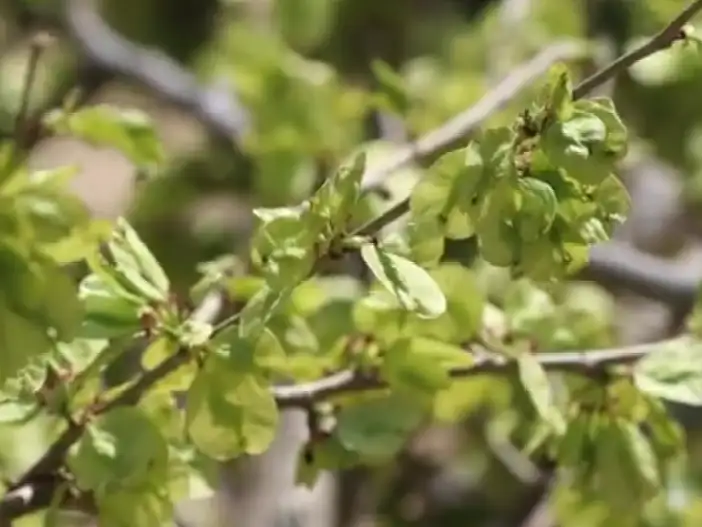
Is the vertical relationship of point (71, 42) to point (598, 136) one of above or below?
below

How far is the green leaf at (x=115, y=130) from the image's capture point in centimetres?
40

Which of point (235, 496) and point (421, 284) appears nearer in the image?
point (421, 284)

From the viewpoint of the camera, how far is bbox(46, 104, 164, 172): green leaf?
0.40 metres

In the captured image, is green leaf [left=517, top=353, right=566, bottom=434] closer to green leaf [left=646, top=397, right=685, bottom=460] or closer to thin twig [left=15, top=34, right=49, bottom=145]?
green leaf [left=646, top=397, right=685, bottom=460]

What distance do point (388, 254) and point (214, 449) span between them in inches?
2.9

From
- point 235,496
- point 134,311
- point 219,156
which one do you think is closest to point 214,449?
point 134,311

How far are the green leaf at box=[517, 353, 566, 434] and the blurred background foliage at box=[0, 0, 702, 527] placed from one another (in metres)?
0.05

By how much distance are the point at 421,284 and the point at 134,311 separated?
8cm

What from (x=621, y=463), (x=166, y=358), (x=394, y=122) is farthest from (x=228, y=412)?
Result: (x=394, y=122)

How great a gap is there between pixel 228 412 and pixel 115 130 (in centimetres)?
13

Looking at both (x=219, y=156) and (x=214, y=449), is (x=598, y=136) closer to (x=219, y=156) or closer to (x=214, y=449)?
(x=214, y=449)

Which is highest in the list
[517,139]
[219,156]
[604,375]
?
[517,139]

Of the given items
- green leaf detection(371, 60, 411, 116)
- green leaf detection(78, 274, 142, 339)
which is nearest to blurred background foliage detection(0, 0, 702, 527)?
green leaf detection(371, 60, 411, 116)

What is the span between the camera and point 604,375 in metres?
0.38
